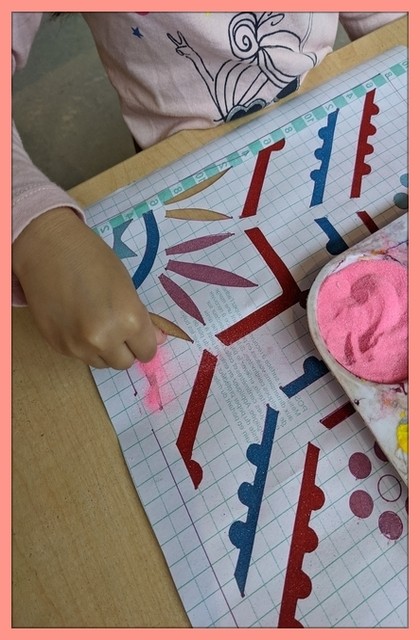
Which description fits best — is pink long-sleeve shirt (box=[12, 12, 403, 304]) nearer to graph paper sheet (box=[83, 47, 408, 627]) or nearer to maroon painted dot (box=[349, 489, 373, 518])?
graph paper sheet (box=[83, 47, 408, 627])

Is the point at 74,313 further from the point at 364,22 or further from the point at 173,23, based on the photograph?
the point at 364,22

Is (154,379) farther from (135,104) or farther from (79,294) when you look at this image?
(135,104)

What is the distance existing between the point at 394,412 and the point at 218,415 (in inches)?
4.4

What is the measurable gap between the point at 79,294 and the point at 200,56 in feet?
0.80

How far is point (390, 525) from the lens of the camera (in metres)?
0.31

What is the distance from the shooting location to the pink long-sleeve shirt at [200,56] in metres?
0.42

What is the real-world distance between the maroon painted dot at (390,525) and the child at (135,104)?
178 millimetres

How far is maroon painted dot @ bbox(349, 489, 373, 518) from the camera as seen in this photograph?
316 mm

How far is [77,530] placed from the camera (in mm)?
324

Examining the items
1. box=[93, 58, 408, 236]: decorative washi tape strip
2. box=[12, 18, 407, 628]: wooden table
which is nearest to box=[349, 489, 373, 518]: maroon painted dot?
box=[12, 18, 407, 628]: wooden table

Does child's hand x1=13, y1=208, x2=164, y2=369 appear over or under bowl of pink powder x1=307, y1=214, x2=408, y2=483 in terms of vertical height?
under

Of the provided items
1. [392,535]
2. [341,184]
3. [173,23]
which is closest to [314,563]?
[392,535]

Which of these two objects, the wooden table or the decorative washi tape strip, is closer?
the wooden table

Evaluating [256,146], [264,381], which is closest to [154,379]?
[264,381]
